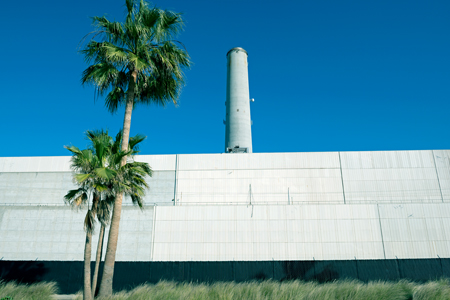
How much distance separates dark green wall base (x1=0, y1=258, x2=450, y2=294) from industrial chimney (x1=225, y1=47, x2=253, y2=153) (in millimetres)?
17832

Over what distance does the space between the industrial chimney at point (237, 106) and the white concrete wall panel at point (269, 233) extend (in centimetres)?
1318

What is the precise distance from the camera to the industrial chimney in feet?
131

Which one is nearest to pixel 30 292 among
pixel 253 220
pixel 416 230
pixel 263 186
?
pixel 253 220

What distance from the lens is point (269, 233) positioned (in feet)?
88.0

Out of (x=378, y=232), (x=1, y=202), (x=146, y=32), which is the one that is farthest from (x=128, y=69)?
(x=1, y=202)

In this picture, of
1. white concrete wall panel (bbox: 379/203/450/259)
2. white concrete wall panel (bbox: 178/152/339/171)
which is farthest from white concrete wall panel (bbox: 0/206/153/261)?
white concrete wall panel (bbox: 379/203/450/259)

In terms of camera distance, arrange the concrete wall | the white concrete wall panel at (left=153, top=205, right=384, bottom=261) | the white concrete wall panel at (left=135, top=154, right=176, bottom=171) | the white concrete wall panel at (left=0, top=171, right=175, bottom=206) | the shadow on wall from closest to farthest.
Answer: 1. the shadow on wall
2. the white concrete wall panel at (left=153, top=205, right=384, bottom=261)
3. the concrete wall
4. the white concrete wall panel at (left=0, top=171, right=175, bottom=206)
5. the white concrete wall panel at (left=135, top=154, right=176, bottom=171)

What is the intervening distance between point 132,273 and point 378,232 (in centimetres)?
1962

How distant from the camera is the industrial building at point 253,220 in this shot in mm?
23516

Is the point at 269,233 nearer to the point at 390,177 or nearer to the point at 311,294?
the point at 390,177

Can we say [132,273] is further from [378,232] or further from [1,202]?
[378,232]

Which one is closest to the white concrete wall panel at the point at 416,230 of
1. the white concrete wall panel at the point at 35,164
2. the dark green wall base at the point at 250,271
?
the dark green wall base at the point at 250,271

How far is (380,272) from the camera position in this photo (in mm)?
23469

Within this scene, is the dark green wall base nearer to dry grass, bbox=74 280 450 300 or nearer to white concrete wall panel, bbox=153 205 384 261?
white concrete wall panel, bbox=153 205 384 261
